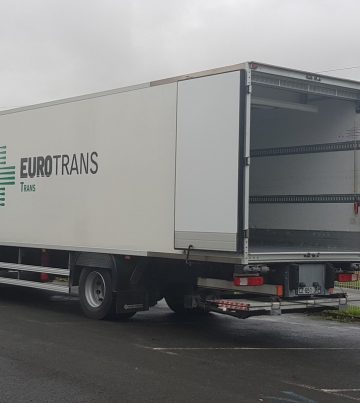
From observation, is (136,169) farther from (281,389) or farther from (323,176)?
(281,389)

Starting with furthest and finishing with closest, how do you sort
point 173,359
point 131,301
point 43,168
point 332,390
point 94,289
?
point 43,168, point 94,289, point 131,301, point 173,359, point 332,390

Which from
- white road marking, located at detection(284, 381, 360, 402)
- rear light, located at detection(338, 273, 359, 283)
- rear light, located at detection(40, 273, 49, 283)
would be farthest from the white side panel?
white road marking, located at detection(284, 381, 360, 402)

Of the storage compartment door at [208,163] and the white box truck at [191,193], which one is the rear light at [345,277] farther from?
the storage compartment door at [208,163]

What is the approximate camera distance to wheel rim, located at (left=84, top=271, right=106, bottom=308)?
10602mm

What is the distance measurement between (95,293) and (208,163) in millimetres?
3437

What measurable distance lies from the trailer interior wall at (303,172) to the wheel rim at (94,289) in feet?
8.74

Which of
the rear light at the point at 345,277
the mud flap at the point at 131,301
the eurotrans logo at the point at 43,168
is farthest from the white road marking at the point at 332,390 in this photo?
the eurotrans logo at the point at 43,168

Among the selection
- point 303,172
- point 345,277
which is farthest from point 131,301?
point 303,172

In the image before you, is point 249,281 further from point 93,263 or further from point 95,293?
point 95,293

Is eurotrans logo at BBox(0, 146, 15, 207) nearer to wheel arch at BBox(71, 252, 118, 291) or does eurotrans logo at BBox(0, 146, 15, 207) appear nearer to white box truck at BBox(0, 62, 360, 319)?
white box truck at BBox(0, 62, 360, 319)

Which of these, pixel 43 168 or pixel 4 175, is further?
pixel 4 175

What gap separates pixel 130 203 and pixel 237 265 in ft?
7.49

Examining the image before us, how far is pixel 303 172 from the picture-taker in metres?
10.6

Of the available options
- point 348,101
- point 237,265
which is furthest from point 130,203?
point 348,101
